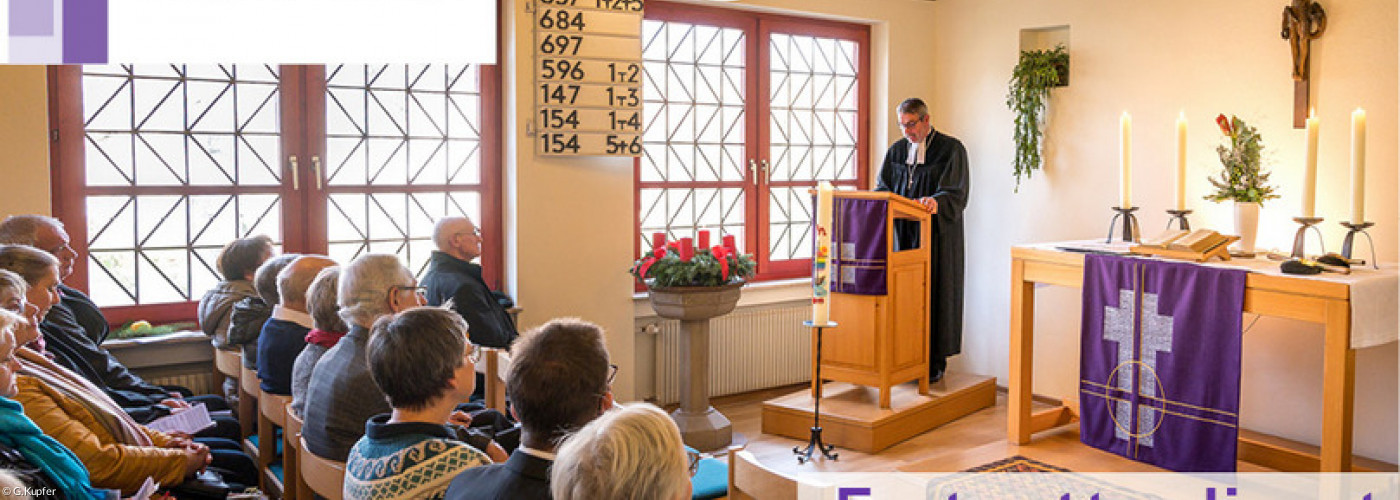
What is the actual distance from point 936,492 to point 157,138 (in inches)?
139

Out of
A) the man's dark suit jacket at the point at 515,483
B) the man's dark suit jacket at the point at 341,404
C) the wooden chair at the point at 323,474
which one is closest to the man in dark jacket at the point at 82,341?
the man's dark suit jacket at the point at 341,404

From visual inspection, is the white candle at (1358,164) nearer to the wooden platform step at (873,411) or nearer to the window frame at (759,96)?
the wooden platform step at (873,411)

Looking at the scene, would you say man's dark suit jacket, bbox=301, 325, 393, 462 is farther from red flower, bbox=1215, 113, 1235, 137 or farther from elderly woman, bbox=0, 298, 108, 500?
red flower, bbox=1215, 113, 1235, 137

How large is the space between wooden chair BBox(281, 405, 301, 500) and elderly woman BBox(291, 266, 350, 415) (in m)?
0.12

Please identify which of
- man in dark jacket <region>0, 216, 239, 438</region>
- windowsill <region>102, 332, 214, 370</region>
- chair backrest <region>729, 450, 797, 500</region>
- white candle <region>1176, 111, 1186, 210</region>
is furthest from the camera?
white candle <region>1176, 111, 1186, 210</region>

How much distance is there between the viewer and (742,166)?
21.3 feet

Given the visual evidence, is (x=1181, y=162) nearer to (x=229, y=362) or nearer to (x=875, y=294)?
(x=875, y=294)

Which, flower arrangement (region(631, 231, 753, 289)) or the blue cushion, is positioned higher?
flower arrangement (region(631, 231, 753, 289))

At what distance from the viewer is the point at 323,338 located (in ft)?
10.4

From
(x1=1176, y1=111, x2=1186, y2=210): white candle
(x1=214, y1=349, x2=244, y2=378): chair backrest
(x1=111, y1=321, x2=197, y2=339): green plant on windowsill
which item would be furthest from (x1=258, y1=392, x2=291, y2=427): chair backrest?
(x1=1176, y1=111, x2=1186, y2=210): white candle

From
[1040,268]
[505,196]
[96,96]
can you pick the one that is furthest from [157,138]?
[1040,268]

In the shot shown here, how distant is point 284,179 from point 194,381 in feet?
3.10

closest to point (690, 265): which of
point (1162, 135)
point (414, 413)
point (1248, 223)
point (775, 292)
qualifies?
point (775, 292)

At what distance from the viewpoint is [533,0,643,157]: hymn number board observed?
17.1 feet
